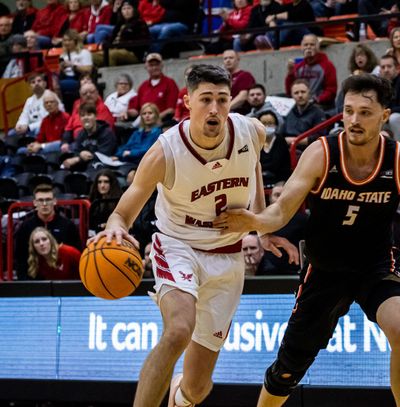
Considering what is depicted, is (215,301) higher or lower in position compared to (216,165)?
lower

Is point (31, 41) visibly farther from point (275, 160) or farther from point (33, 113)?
point (275, 160)

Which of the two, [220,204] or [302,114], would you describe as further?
[302,114]

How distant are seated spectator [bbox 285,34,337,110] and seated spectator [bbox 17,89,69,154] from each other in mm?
3460

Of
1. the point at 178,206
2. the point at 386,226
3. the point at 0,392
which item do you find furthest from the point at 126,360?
the point at 386,226

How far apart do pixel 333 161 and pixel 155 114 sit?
21.9ft

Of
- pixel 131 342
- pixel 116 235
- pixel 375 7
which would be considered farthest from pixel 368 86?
pixel 375 7

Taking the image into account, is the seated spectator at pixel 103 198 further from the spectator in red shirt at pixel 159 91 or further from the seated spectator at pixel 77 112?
the seated spectator at pixel 77 112

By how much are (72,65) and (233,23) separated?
251 centimetres

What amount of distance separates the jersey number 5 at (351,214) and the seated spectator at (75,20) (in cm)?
1162

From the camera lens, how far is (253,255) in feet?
31.1

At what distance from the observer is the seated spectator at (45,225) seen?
34.8 ft

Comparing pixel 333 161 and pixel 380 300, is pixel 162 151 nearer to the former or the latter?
pixel 333 161

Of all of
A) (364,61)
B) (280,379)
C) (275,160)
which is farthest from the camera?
(364,61)

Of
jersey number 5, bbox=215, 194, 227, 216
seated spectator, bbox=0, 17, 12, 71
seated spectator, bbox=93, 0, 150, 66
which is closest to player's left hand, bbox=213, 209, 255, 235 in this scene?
jersey number 5, bbox=215, 194, 227, 216
